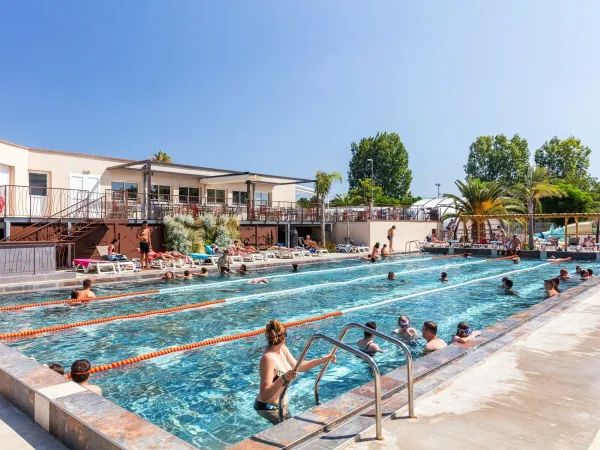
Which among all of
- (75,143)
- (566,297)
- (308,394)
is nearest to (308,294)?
(566,297)

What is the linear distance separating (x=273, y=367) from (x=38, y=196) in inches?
691

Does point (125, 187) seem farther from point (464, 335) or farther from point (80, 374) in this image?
point (464, 335)

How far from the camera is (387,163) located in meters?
70.0

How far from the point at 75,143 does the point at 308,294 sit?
39.7 meters

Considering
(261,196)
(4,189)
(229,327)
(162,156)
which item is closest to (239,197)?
(261,196)

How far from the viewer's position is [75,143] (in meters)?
44.9

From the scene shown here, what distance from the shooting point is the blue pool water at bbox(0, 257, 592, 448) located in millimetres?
5793

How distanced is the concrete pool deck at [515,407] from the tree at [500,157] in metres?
66.6

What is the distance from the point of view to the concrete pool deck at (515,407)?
3.49 m

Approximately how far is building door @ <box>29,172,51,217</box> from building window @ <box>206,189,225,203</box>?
30.4 ft

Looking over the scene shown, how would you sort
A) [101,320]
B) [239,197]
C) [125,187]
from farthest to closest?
[239,197] → [125,187] → [101,320]

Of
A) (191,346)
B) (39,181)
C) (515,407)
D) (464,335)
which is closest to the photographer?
(515,407)

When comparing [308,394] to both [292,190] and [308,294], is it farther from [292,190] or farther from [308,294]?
[292,190]

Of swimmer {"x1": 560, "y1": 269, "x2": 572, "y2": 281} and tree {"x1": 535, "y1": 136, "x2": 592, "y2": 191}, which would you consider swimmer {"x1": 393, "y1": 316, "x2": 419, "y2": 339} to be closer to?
swimmer {"x1": 560, "y1": 269, "x2": 572, "y2": 281}
